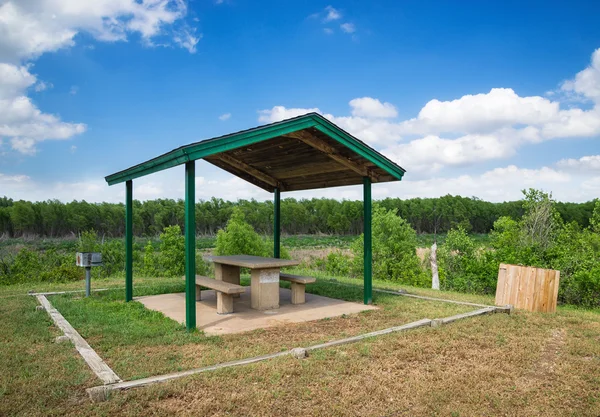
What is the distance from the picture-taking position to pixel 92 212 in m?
43.1

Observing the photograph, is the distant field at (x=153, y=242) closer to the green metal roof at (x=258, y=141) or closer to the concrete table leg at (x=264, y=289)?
the green metal roof at (x=258, y=141)

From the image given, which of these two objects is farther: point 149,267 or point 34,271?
point 149,267

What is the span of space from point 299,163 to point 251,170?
1637mm

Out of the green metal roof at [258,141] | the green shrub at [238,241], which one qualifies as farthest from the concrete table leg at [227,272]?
the green shrub at [238,241]

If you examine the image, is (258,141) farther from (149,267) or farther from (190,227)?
(149,267)

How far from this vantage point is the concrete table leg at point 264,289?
7.65m

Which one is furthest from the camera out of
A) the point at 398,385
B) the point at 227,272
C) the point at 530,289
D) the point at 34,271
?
the point at 34,271

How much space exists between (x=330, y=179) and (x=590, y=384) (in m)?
5.80

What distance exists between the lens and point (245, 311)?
7.48 metres

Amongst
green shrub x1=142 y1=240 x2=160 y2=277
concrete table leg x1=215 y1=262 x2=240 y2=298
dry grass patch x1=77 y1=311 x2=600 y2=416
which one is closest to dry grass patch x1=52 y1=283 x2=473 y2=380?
dry grass patch x1=77 y1=311 x2=600 y2=416

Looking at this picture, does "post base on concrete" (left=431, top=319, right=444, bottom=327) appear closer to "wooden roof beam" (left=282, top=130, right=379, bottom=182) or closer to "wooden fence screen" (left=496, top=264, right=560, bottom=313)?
"wooden fence screen" (left=496, top=264, right=560, bottom=313)

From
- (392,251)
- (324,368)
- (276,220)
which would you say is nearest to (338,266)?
(392,251)

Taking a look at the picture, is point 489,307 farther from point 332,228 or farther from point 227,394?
point 332,228

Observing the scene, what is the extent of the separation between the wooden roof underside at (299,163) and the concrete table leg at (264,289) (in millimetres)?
2277
